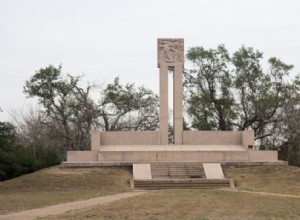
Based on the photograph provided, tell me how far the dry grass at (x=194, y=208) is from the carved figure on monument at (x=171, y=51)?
52.6 feet

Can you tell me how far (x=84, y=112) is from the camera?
43.8 m

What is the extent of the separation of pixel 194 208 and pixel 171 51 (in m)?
19.2

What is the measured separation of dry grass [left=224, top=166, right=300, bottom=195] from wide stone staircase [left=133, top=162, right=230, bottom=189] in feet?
3.63

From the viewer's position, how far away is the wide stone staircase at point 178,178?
24433 mm

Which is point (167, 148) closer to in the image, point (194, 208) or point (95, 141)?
point (95, 141)

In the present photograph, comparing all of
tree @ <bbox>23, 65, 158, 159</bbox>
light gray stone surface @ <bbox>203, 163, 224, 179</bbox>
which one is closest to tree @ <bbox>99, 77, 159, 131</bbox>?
tree @ <bbox>23, 65, 158, 159</bbox>

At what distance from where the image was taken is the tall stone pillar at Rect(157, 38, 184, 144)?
3272cm

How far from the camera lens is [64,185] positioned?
2384 centimetres

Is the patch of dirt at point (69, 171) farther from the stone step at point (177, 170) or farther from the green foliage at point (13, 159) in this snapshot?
the stone step at point (177, 170)

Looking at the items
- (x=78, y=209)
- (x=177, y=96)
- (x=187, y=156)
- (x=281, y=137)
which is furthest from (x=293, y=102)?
(x=78, y=209)

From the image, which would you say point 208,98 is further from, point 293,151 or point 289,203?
point 289,203

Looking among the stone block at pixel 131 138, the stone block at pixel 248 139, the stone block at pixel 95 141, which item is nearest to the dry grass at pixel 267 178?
the stone block at pixel 248 139

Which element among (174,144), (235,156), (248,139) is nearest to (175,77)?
(174,144)

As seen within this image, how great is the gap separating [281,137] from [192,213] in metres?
31.4
